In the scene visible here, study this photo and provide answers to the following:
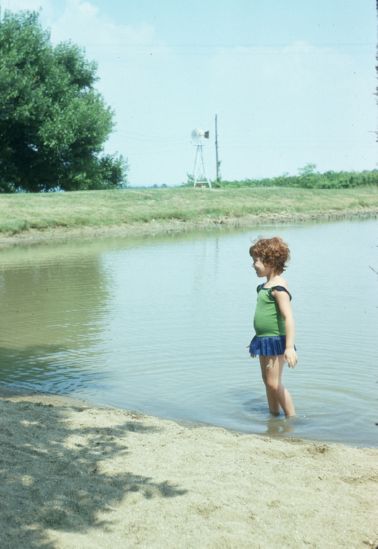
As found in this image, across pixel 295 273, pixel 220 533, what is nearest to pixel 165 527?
pixel 220 533

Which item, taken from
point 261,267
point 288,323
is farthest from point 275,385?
point 261,267

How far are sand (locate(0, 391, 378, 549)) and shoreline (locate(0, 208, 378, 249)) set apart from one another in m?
21.4

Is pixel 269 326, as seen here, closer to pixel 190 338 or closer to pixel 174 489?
pixel 174 489

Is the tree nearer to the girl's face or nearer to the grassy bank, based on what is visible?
the grassy bank

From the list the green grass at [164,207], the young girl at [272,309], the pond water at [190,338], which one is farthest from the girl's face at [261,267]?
the green grass at [164,207]

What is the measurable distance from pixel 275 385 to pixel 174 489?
242cm

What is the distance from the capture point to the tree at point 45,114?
142 ft

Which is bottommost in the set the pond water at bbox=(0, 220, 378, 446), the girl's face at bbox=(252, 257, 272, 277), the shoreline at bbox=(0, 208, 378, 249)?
the pond water at bbox=(0, 220, 378, 446)

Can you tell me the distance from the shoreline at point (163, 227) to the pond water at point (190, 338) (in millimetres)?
7686

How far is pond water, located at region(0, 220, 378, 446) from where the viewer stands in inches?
323

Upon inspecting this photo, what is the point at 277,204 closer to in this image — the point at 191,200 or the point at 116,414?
the point at 191,200

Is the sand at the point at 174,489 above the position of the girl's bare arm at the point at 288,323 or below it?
below

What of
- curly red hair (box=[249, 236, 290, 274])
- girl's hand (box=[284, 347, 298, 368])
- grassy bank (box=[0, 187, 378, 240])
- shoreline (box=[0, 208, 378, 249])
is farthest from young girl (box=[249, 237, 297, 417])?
grassy bank (box=[0, 187, 378, 240])

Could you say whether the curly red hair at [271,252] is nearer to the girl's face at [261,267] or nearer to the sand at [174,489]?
the girl's face at [261,267]
